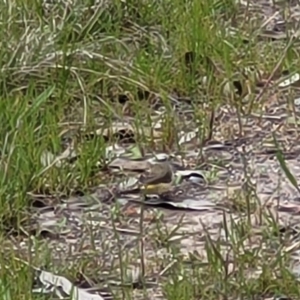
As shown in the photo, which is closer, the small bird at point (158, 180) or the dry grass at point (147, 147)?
the dry grass at point (147, 147)

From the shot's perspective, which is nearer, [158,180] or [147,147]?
[158,180]

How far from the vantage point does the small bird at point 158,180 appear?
2994mm

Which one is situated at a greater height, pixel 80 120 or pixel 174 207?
pixel 80 120

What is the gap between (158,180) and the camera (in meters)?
3.04

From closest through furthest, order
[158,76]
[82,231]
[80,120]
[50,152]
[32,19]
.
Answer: [82,231], [50,152], [80,120], [158,76], [32,19]

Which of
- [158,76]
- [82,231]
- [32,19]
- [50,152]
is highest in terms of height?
[32,19]

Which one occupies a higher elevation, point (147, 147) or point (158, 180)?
point (147, 147)

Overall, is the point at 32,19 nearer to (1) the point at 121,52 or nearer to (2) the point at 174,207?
(1) the point at 121,52

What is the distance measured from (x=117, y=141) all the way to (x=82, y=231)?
1.72 feet

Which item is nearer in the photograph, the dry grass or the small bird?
the dry grass

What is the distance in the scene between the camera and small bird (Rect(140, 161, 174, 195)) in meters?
2.99

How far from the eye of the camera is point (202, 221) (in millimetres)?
2842

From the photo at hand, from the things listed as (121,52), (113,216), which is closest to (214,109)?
(121,52)

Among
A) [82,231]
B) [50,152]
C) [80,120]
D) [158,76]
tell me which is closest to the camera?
[82,231]
